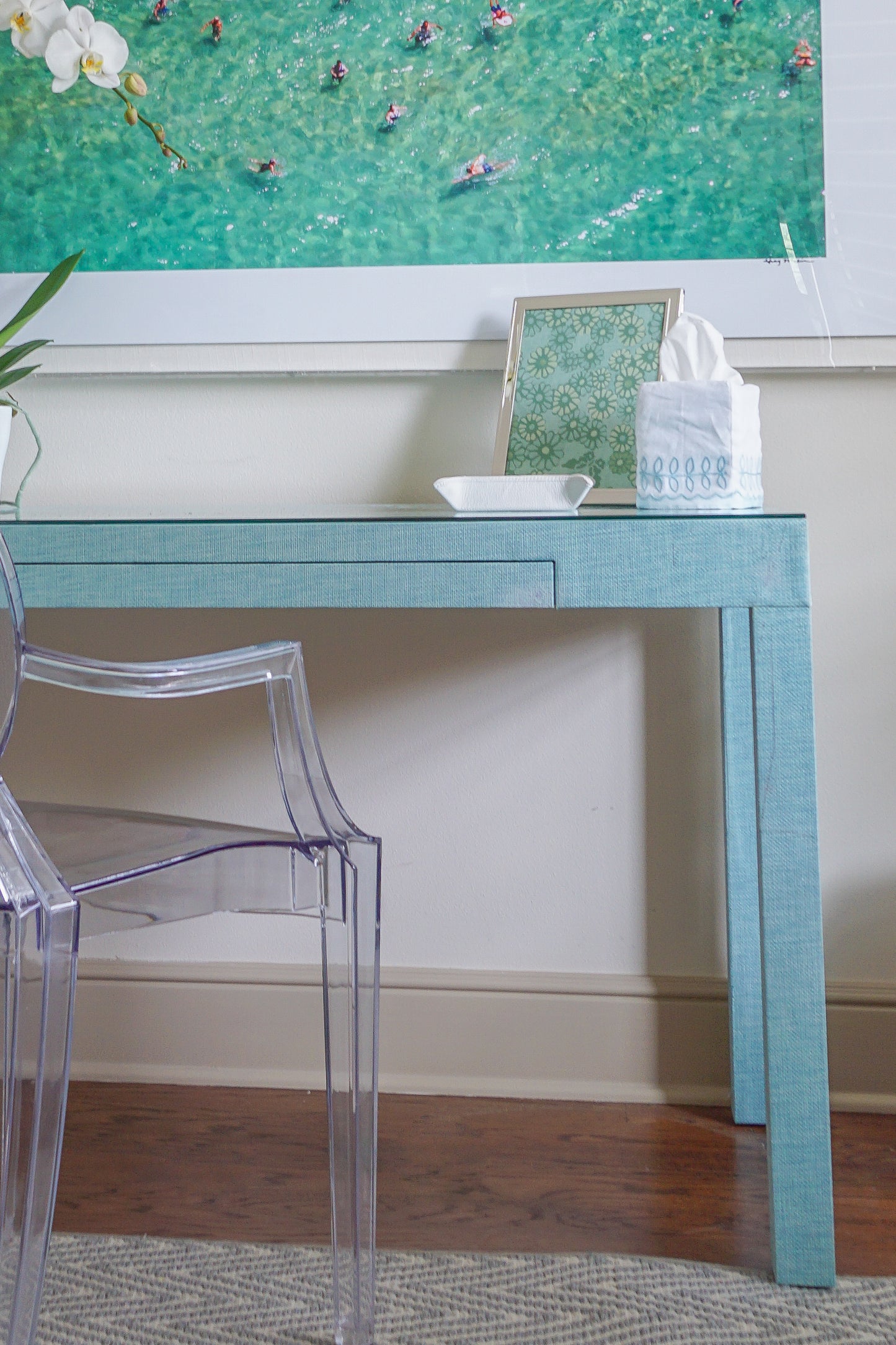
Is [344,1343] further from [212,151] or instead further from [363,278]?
[212,151]

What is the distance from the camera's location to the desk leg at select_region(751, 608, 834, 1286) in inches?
42.4

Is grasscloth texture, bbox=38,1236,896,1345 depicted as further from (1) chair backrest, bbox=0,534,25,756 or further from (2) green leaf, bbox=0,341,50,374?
(2) green leaf, bbox=0,341,50,374

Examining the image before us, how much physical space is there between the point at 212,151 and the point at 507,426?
518 mm

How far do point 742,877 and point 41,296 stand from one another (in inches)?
41.6

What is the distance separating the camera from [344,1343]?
1042mm

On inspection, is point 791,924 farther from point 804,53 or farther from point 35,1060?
point 804,53

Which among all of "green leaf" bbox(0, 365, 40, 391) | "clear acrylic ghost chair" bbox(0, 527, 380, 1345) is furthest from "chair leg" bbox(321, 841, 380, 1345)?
"green leaf" bbox(0, 365, 40, 391)

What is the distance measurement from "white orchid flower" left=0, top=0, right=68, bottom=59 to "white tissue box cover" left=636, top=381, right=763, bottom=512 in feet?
2.77

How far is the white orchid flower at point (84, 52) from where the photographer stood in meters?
1.43

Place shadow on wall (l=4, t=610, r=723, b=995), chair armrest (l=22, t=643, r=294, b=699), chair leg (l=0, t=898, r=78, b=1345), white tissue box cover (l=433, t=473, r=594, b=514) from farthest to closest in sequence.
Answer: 1. shadow on wall (l=4, t=610, r=723, b=995)
2. white tissue box cover (l=433, t=473, r=594, b=514)
3. chair armrest (l=22, t=643, r=294, b=699)
4. chair leg (l=0, t=898, r=78, b=1345)

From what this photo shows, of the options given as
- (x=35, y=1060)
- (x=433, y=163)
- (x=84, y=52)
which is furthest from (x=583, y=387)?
(x=35, y=1060)

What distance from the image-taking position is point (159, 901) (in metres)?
0.94

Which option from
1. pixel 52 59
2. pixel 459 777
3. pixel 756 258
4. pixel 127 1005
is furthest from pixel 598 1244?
pixel 52 59

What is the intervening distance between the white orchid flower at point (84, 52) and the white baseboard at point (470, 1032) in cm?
114
